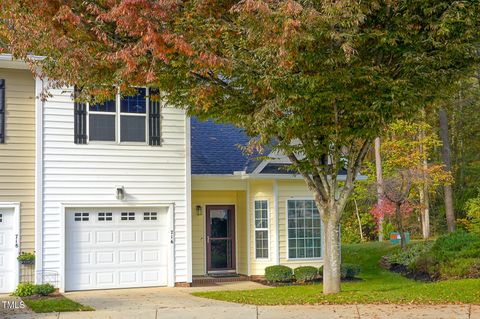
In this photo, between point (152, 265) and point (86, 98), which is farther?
point (152, 265)

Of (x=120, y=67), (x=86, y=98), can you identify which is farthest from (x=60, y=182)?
(x=120, y=67)

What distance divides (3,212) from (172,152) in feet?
14.9

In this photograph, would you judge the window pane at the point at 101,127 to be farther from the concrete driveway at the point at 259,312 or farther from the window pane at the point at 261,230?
the window pane at the point at 261,230

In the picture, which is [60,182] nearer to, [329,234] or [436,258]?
[329,234]

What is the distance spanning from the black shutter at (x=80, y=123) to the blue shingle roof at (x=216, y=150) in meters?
3.33

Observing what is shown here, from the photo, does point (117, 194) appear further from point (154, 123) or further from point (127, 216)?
point (154, 123)

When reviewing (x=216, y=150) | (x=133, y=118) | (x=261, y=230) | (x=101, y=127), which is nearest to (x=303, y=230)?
(x=261, y=230)

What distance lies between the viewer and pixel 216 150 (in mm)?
19734

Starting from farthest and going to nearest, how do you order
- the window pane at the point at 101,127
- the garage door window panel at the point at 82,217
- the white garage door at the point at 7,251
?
1. the window pane at the point at 101,127
2. the garage door window panel at the point at 82,217
3. the white garage door at the point at 7,251

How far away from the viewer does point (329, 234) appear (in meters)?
13.6

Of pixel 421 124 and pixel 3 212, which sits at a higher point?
pixel 421 124

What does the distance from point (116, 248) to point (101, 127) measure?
3191 mm

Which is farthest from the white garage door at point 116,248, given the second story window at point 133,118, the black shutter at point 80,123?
the second story window at point 133,118

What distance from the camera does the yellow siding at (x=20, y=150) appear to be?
1526 centimetres
